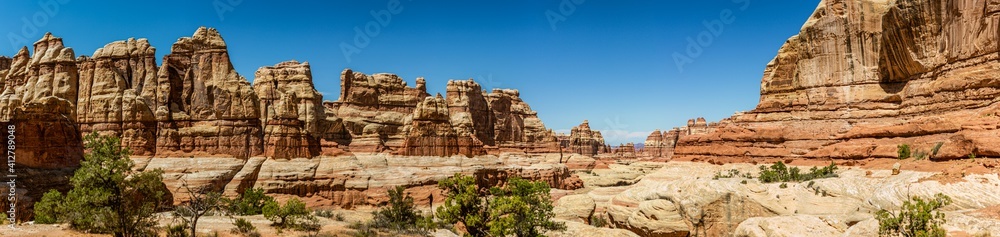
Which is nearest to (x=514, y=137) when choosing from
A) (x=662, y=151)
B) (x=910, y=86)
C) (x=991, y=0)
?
(x=662, y=151)

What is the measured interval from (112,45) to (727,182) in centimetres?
5380

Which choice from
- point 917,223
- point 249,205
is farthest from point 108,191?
point 917,223

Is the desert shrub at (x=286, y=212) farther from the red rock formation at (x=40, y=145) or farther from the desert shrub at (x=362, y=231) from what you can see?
the red rock formation at (x=40, y=145)

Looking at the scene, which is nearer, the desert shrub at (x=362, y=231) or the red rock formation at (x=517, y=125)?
the desert shrub at (x=362, y=231)

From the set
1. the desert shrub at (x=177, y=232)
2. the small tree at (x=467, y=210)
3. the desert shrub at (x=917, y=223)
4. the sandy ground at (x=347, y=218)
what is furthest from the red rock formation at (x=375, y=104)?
the desert shrub at (x=917, y=223)

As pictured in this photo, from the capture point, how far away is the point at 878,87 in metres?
46.8

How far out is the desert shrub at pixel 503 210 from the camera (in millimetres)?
23312

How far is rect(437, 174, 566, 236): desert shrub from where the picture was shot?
76.5ft

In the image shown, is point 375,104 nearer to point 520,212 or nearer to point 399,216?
point 399,216

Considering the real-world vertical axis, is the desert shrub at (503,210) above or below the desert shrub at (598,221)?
above

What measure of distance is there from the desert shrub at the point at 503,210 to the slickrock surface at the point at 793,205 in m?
7.72

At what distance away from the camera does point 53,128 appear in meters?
33.8

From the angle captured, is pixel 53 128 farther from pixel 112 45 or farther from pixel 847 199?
pixel 847 199

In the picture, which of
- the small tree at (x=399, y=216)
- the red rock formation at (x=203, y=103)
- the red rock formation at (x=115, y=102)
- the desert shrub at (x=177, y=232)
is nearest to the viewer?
the desert shrub at (x=177, y=232)
